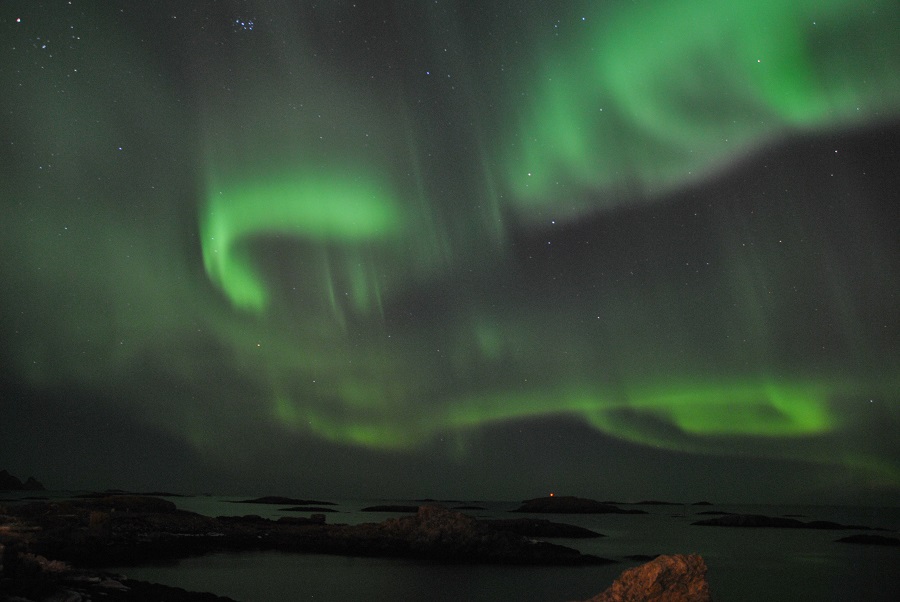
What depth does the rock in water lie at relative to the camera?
18719 millimetres

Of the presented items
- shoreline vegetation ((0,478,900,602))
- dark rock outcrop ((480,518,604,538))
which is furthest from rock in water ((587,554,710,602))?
dark rock outcrop ((480,518,604,538))

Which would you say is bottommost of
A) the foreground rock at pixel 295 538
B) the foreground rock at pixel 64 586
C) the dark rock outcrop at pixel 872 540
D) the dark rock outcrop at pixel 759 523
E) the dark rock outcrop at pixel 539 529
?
the dark rock outcrop at pixel 759 523

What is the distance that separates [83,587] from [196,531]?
96.9 ft

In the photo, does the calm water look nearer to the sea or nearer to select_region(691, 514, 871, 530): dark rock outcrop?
the sea

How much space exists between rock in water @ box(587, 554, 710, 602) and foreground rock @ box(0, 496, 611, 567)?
28.7 meters

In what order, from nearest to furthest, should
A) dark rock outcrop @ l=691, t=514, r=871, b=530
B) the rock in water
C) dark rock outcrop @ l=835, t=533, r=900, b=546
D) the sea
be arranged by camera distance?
the rock in water → the sea → dark rock outcrop @ l=835, t=533, r=900, b=546 → dark rock outcrop @ l=691, t=514, r=871, b=530

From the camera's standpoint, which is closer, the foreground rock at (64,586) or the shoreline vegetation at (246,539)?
the foreground rock at (64,586)

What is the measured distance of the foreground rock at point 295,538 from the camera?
144ft

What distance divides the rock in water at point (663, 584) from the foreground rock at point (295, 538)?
28.7m

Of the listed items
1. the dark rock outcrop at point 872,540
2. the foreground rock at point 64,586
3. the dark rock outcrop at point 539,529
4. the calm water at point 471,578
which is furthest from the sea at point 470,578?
the dark rock outcrop at point 872,540

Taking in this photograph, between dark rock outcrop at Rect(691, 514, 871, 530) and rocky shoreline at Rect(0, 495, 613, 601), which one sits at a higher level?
rocky shoreline at Rect(0, 495, 613, 601)

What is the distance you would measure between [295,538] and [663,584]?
37.3m

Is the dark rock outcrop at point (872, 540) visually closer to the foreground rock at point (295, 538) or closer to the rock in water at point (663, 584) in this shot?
the foreground rock at point (295, 538)

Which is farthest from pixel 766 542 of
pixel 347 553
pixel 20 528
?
pixel 20 528
